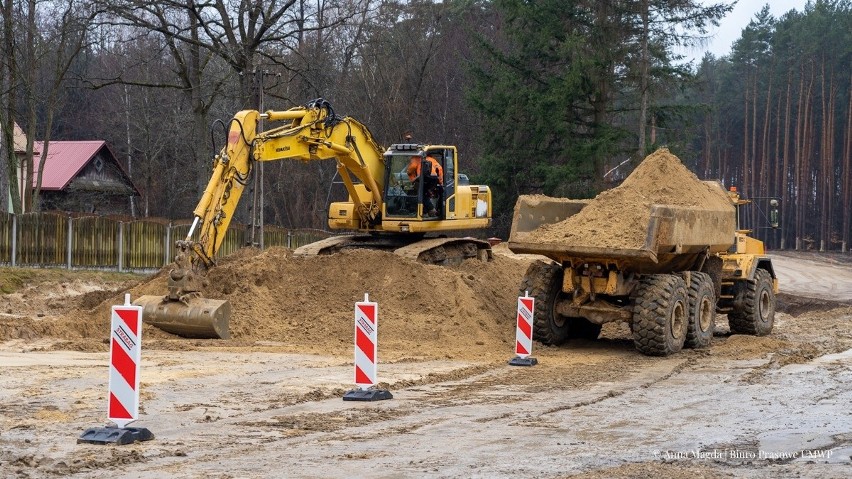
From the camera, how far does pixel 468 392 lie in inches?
479

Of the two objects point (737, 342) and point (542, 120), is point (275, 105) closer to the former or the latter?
point (542, 120)

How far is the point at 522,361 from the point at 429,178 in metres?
6.79

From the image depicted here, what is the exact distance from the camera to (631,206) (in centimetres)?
1664

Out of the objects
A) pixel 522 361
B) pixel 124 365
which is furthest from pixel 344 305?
pixel 124 365

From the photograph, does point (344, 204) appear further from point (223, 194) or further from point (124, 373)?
point (124, 373)

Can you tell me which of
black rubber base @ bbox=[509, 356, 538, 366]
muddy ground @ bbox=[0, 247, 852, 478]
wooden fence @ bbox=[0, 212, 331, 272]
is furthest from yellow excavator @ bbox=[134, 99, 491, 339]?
wooden fence @ bbox=[0, 212, 331, 272]

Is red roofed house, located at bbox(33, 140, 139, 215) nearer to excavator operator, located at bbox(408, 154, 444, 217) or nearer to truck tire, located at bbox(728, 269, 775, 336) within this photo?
excavator operator, located at bbox(408, 154, 444, 217)

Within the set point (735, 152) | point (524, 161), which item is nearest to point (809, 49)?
point (735, 152)

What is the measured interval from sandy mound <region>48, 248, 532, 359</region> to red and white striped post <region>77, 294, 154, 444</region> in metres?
7.47

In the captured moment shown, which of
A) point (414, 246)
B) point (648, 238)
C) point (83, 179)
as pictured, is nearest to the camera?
point (648, 238)

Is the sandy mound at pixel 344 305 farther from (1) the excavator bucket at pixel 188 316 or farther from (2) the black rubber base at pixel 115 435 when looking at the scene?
(2) the black rubber base at pixel 115 435

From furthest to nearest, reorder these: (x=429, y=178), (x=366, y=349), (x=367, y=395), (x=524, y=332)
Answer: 1. (x=429, y=178)
2. (x=524, y=332)
3. (x=366, y=349)
4. (x=367, y=395)

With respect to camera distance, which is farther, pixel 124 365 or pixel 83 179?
pixel 83 179

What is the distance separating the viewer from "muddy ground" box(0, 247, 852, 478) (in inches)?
316
